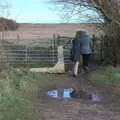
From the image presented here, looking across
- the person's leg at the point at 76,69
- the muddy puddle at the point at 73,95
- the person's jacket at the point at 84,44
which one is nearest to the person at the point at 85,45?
the person's jacket at the point at 84,44

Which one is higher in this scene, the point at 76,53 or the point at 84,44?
the point at 84,44

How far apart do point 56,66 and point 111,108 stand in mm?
6484

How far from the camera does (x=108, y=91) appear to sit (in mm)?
11508

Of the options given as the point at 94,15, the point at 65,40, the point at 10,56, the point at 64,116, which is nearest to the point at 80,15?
the point at 94,15

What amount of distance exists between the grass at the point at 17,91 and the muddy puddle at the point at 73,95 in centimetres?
64

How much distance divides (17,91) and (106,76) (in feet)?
15.0

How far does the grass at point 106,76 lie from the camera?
13.0 meters

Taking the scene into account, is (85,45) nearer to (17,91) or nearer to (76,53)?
(76,53)

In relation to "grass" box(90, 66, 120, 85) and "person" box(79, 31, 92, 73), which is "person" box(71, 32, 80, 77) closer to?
"person" box(79, 31, 92, 73)

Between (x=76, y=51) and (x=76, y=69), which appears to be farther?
(x=76, y=51)

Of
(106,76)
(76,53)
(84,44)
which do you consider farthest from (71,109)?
(84,44)

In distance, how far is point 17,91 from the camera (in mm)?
10188

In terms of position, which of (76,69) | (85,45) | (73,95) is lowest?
(76,69)

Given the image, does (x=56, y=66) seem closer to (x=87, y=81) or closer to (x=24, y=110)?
(x=87, y=81)
